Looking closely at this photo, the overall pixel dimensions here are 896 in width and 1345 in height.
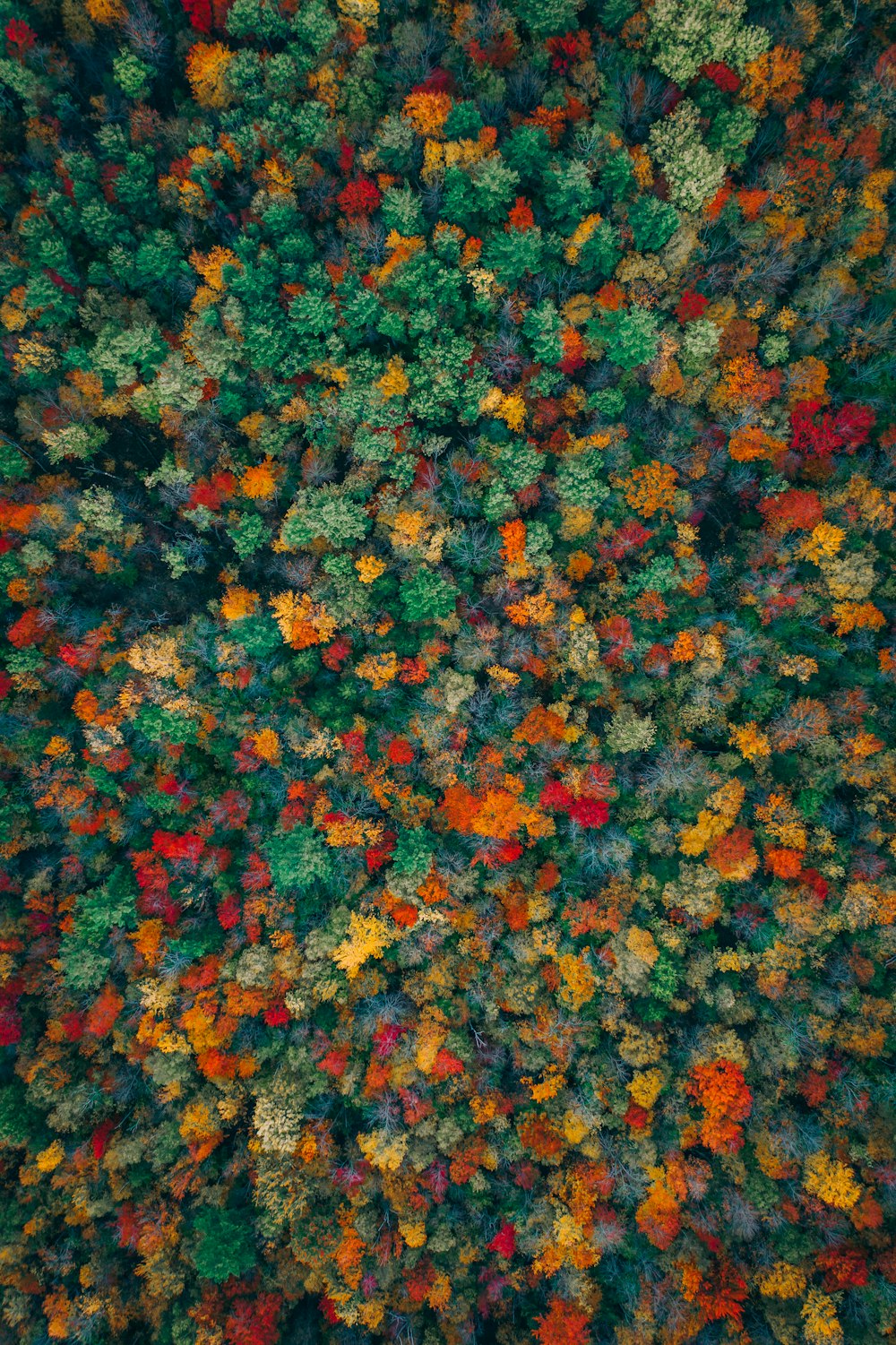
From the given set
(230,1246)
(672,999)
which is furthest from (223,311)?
(230,1246)

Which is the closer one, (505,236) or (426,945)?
(505,236)

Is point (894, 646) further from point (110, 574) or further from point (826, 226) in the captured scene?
point (110, 574)

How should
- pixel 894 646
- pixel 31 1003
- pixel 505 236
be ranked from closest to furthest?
pixel 505 236 < pixel 894 646 < pixel 31 1003

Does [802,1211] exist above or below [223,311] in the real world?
below

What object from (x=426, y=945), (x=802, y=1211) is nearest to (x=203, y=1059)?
(x=426, y=945)

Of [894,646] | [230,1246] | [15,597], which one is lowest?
[230,1246]

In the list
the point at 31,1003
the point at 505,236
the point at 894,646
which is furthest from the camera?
the point at 31,1003

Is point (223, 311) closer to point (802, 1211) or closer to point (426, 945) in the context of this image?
point (426, 945)
